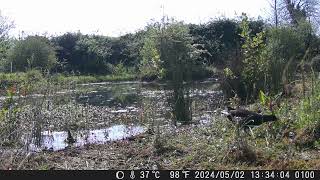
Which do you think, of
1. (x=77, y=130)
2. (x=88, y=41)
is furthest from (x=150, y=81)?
(x=77, y=130)

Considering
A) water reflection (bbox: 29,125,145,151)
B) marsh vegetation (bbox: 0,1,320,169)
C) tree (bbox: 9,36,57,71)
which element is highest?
tree (bbox: 9,36,57,71)

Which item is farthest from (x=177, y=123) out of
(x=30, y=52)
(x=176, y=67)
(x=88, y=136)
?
(x=30, y=52)

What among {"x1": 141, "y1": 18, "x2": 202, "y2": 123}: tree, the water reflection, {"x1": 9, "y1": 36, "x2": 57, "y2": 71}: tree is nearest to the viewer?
the water reflection

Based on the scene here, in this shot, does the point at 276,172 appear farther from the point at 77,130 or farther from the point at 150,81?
the point at 150,81

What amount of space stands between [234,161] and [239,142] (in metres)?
0.28

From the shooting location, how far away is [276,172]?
434 cm
